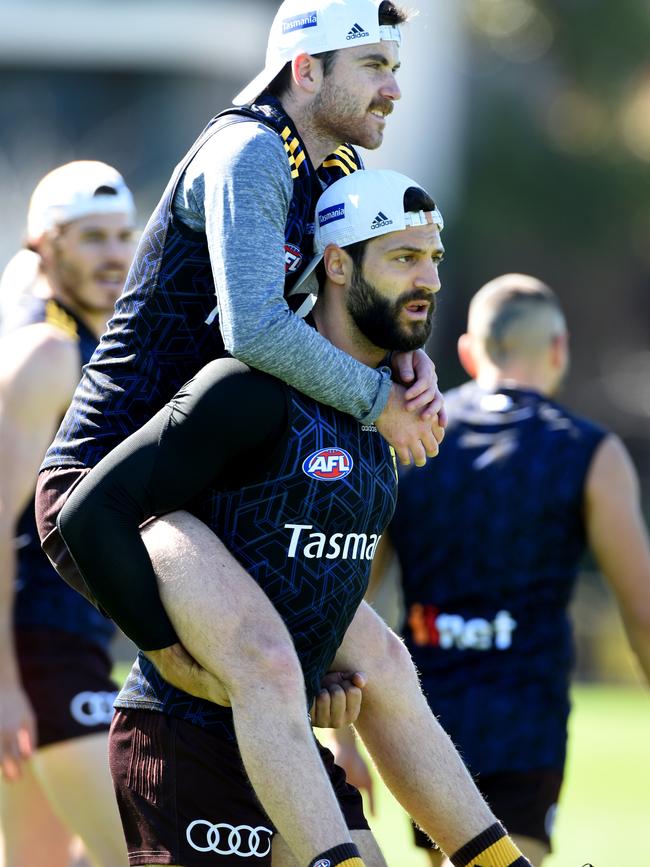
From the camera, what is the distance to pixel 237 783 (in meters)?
4.11

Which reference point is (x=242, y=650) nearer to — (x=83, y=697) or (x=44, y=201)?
(x=83, y=697)

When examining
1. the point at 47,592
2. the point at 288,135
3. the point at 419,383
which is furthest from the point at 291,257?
the point at 47,592

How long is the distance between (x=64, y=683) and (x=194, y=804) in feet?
7.02

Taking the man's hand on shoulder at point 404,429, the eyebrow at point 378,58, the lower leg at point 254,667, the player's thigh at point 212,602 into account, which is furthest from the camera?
the eyebrow at point 378,58

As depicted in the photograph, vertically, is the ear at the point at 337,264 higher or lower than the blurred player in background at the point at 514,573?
higher

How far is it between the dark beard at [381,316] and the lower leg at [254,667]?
0.70m

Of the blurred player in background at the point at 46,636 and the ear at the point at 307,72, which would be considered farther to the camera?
the blurred player in background at the point at 46,636

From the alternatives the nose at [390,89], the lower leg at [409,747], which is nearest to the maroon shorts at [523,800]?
the lower leg at [409,747]

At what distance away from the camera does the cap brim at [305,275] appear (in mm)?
4324

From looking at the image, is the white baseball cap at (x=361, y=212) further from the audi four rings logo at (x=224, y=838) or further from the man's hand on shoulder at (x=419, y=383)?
the audi four rings logo at (x=224, y=838)

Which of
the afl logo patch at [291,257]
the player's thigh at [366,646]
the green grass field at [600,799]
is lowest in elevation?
the green grass field at [600,799]

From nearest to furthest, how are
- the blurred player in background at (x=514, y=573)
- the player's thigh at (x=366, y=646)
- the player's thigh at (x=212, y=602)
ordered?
the player's thigh at (x=212, y=602)
the player's thigh at (x=366, y=646)
the blurred player in background at (x=514, y=573)

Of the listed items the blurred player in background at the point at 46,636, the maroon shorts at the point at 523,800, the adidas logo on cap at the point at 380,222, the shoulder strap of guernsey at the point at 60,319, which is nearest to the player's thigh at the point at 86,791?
the blurred player in background at the point at 46,636

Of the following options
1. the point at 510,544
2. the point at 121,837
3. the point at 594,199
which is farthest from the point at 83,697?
the point at 594,199
